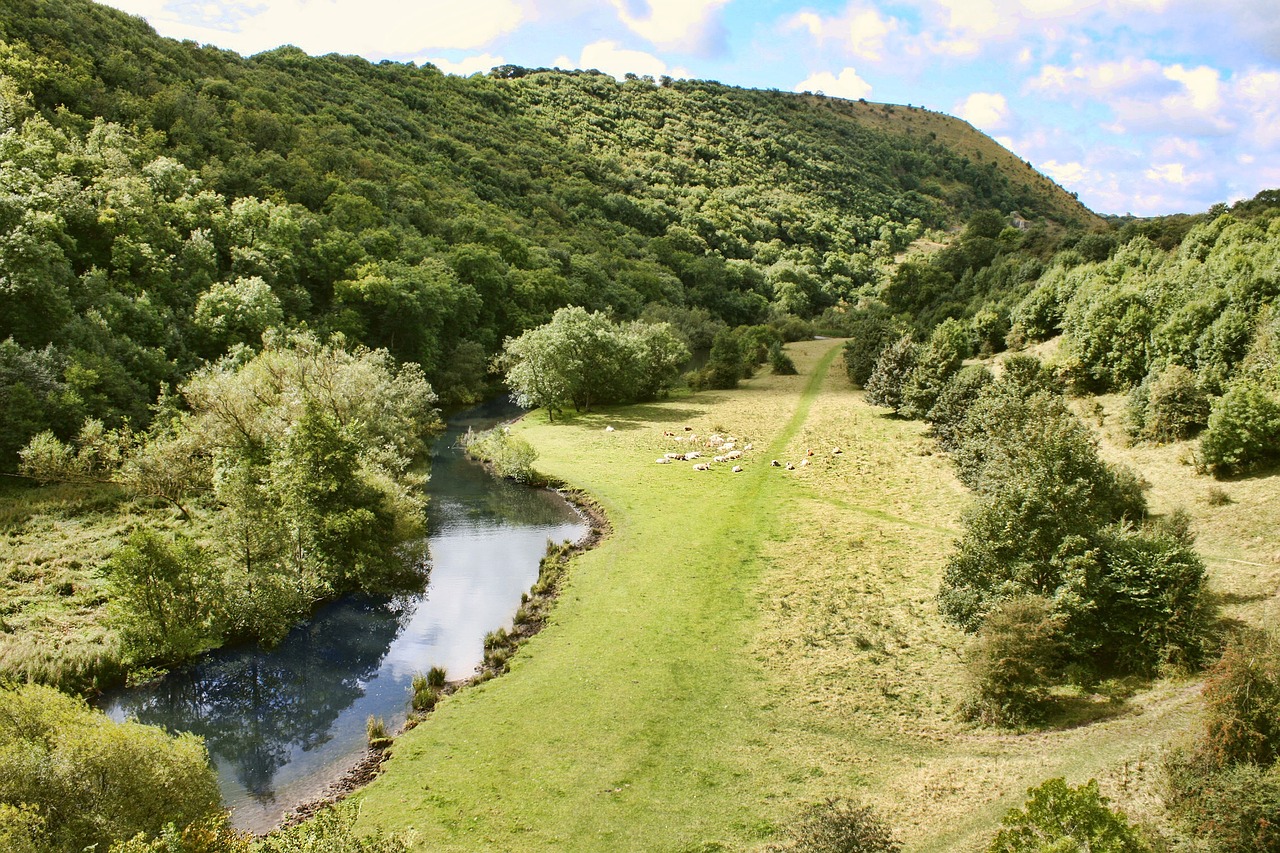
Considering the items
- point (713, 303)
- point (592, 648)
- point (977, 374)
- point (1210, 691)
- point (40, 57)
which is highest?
point (40, 57)

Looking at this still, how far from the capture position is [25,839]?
12.0 metres

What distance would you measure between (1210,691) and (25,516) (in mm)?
42158

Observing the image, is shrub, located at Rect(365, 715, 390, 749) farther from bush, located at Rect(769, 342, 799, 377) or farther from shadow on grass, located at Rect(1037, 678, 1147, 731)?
A: bush, located at Rect(769, 342, 799, 377)

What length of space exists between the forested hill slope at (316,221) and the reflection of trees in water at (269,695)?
818 inches

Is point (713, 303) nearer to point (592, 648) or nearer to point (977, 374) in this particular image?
point (977, 374)

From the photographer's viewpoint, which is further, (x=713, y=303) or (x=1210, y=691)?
(x=713, y=303)

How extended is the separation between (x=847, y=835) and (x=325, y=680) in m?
19.2

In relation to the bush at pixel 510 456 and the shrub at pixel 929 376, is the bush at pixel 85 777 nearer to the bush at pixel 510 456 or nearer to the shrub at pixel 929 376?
the bush at pixel 510 456

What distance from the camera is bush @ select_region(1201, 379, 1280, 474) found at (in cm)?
2831

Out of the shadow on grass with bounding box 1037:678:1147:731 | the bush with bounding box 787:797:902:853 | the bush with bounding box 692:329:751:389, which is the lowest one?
the bush with bounding box 787:797:902:853

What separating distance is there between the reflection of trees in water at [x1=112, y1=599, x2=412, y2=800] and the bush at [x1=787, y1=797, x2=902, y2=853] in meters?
14.4

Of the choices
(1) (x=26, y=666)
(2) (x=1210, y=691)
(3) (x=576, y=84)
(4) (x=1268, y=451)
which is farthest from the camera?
(3) (x=576, y=84)

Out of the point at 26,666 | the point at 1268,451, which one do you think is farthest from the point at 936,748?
the point at 26,666

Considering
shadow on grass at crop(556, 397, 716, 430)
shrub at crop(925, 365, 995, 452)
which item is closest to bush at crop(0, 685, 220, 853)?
shrub at crop(925, 365, 995, 452)
